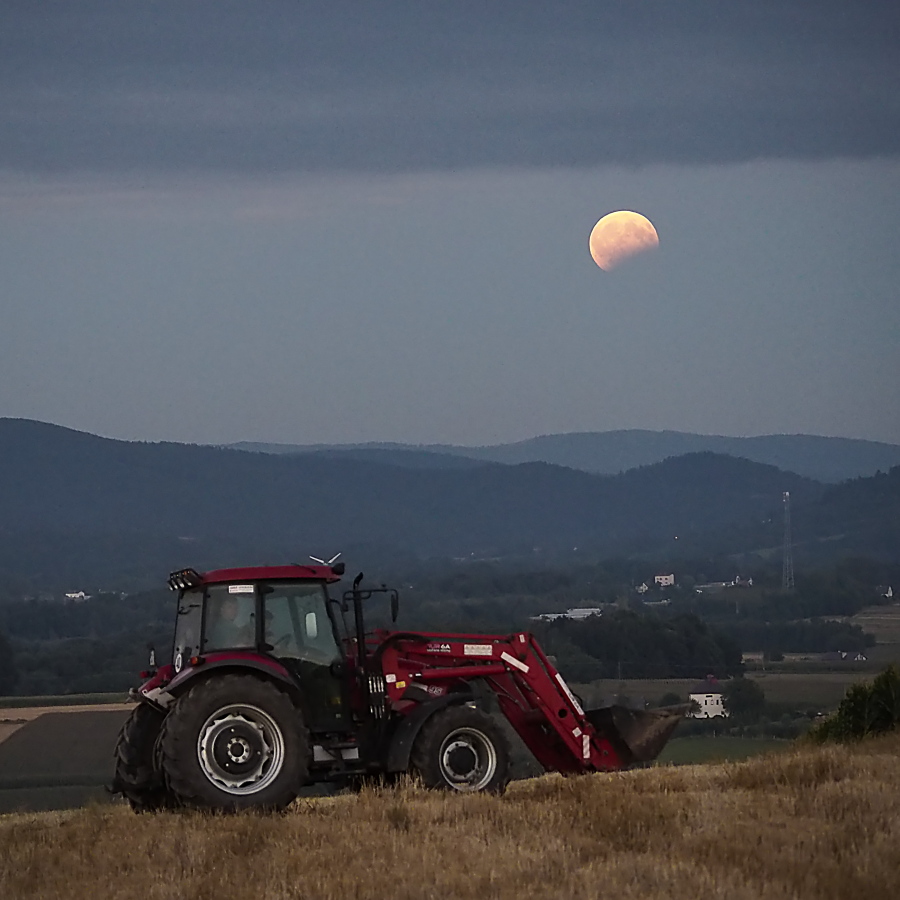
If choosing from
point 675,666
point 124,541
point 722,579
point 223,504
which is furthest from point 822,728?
point 223,504

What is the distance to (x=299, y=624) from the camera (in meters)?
13.4

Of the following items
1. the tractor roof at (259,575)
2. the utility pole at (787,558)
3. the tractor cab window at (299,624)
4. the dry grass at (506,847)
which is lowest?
the dry grass at (506,847)

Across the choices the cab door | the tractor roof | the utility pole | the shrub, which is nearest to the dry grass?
the cab door

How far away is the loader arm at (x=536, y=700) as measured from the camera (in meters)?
14.3

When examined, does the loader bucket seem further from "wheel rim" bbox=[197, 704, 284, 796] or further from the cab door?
"wheel rim" bbox=[197, 704, 284, 796]

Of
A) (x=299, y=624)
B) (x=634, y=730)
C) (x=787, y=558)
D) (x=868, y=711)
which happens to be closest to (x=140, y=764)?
(x=299, y=624)

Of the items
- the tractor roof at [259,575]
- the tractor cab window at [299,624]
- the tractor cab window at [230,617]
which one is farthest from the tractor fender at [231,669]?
the tractor roof at [259,575]

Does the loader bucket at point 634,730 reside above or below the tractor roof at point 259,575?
below

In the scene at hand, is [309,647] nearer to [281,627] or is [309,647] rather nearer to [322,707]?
[281,627]

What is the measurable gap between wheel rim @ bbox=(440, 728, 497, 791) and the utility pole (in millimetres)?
114659

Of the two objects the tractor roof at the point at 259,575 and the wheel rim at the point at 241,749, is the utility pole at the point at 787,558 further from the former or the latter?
the wheel rim at the point at 241,749

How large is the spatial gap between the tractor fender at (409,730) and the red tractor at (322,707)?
13 mm

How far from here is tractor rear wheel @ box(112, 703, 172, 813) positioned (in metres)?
13.8

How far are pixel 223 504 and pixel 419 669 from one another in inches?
7285
